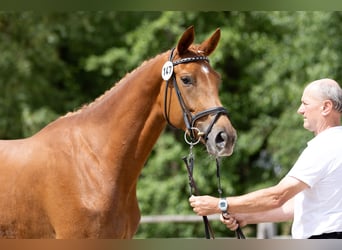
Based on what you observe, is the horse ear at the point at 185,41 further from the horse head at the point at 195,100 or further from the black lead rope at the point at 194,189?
the black lead rope at the point at 194,189

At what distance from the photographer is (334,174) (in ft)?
8.80

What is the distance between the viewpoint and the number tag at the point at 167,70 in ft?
12.2

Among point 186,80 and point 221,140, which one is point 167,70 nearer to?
point 186,80

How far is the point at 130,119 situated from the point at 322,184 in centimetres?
138

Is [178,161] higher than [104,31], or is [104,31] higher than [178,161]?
[104,31]

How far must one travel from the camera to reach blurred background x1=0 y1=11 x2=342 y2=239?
34.4 feet

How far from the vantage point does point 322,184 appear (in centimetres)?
270

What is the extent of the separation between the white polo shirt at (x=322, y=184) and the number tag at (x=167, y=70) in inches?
47.8

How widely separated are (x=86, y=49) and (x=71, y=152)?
31.7 ft

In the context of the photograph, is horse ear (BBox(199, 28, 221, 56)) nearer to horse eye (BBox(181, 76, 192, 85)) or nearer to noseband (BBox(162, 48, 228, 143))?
noseband (BBox(162, 48, 228, 143))

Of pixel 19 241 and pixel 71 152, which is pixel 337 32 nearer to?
pixel 71 152

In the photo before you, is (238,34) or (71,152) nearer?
(71,152)
